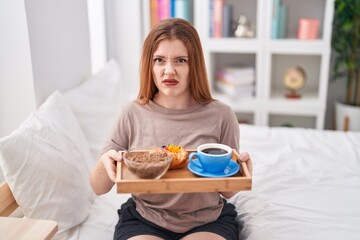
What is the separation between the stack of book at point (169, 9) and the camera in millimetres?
2947

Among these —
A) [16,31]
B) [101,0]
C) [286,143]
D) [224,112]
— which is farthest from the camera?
[101,0]

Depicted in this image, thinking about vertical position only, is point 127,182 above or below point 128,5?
below

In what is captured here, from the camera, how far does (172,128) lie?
135 cm

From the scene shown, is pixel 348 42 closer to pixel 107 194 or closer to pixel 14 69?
pixel 107 194

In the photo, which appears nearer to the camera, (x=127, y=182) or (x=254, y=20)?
(x=127, y=182)

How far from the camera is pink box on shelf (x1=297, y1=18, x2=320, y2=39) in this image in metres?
2.79

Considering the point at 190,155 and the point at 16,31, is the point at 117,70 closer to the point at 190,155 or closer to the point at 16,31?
the point at 16,31

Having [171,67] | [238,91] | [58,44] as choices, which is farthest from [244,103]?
[171,67]

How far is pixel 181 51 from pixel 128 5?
1734 mm

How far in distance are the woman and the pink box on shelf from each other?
1680 millimetres

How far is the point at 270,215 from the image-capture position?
1.46 m

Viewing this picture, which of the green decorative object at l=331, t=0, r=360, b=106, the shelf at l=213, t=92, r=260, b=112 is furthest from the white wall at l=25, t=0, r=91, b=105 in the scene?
the green decorative object at l=331, t=0, r=360, b=106

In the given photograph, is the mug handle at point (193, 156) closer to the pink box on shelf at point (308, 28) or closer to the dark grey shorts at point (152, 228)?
the dark grey shorts at point (152, 228)

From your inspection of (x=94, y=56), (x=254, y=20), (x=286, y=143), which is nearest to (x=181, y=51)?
(x=286, y=143)
